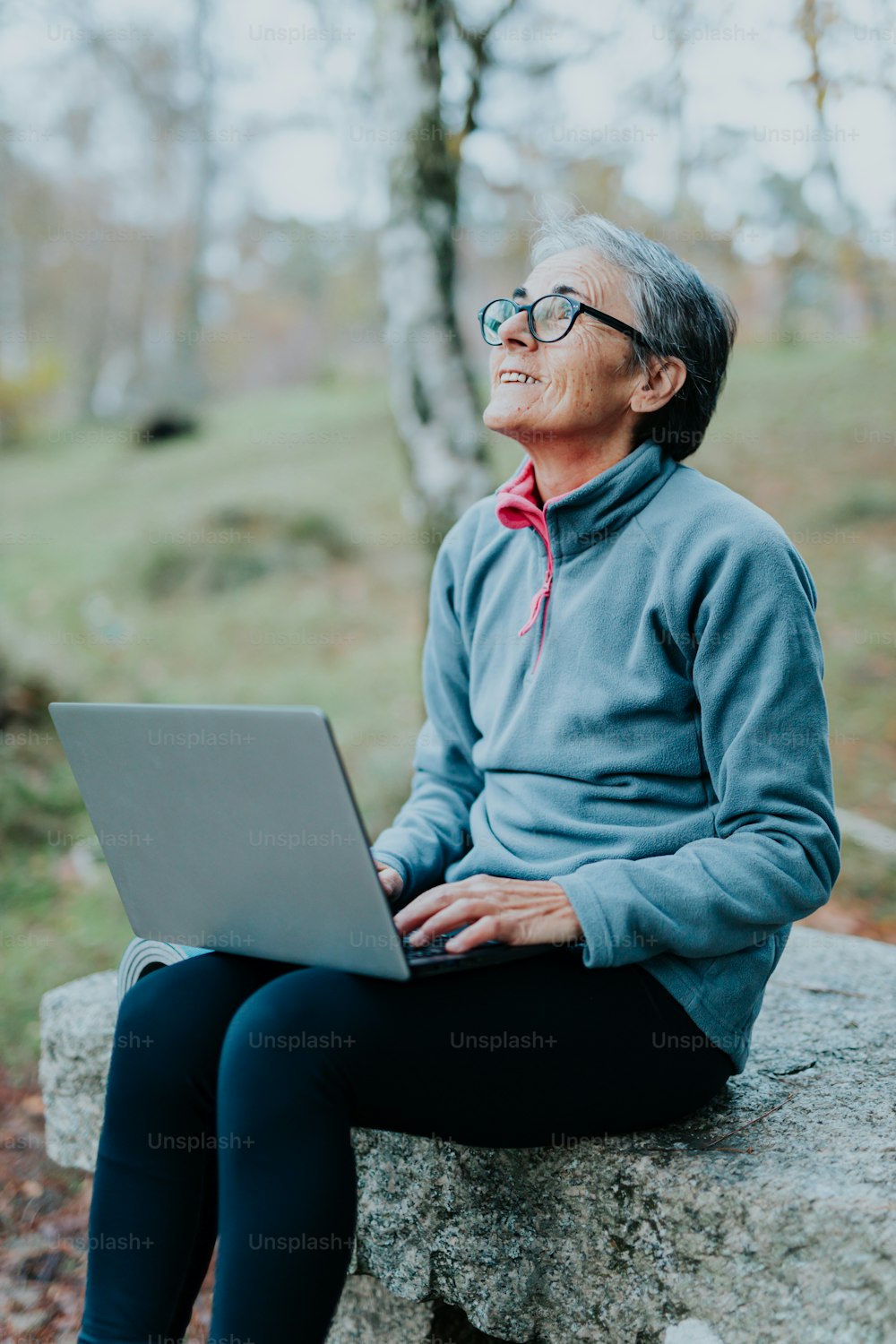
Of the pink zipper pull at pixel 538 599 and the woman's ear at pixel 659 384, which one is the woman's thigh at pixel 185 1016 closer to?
the pink zipper pull at pixel 538 599

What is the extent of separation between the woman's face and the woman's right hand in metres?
0.78

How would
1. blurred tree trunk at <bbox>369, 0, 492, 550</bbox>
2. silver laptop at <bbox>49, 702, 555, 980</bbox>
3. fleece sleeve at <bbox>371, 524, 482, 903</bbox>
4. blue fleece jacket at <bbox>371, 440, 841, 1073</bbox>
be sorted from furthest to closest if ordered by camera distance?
blurred tree trunk at <bbox>369, 0, 492, 550</bbox> < fleece sleeve at <bbox>371, 524, 482, 903</bbox> < blue fleece jacket at <bbox>371, 440, 841, 1073</bbox> < silver laptop at <bbox>49, 702, 555, 980</bbox>

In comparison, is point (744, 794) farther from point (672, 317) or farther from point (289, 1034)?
point (672, 317)

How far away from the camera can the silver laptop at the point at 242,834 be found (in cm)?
142

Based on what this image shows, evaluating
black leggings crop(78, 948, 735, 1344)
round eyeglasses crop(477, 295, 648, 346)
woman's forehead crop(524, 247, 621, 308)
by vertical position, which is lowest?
black leggings crop(78, 948, 735, 1344)

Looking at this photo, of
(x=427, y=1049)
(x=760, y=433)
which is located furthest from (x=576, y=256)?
(x=760, y=433)

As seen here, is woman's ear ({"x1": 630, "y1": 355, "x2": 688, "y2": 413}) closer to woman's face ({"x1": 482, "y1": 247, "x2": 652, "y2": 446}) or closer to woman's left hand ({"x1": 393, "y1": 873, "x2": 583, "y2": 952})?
woman's face ({"x1": 482, "y1": 247, "x2": 652, "y2": 446})

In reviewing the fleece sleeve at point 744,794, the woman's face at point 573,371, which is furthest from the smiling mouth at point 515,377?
the fleece sleeve at point 744,794

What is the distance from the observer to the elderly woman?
151 centimetres

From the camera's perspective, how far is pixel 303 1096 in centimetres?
148

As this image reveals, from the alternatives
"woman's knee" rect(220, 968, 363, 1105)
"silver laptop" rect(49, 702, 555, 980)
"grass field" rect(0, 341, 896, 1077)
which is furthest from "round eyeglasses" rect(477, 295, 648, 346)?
→ "grass field" rect(0, 341, 896, 1077)

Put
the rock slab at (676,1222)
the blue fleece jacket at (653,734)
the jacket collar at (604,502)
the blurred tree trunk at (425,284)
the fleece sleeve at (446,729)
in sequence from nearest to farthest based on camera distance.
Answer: the rock slab at (676,1222) → the blue fleece jacket at (653,734) → the jacket collar at (604,502) → the fleece sleeve at (446,729) → the blurred tree trunk at (425,284)

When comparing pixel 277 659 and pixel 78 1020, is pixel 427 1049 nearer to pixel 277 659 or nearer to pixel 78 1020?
pixel 78 1020

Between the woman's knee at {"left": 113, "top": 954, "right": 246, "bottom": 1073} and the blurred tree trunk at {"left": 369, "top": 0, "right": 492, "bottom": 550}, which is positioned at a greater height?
the blurred tree trunk at {"left": 369, "top": 0, "right": 492, "bottom": 550}
